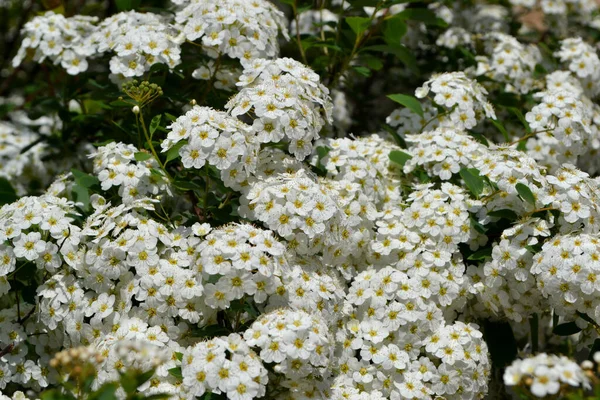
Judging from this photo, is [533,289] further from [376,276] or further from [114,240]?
[114,240]

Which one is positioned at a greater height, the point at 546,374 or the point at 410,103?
the point at 546,374

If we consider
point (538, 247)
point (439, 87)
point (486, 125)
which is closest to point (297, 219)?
point (538, 247)

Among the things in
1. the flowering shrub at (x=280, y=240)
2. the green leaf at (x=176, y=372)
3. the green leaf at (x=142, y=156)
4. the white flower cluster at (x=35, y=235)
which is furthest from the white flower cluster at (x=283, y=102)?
the green leaf at (x=176, y=372)

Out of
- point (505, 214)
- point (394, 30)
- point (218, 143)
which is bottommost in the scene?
point (505, 214)

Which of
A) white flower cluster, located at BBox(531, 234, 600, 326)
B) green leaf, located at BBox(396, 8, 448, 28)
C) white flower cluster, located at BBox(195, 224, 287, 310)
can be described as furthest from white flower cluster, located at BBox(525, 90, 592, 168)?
white flower cluster, located at BBox(195, 224, 287, 310)

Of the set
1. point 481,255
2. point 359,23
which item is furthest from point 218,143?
point 359,23

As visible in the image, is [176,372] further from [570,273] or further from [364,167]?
[570,273]

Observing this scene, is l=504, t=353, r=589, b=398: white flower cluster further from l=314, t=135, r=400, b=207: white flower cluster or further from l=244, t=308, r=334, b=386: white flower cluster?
l=314, t=135, r=400, b=207: white flower cluster
